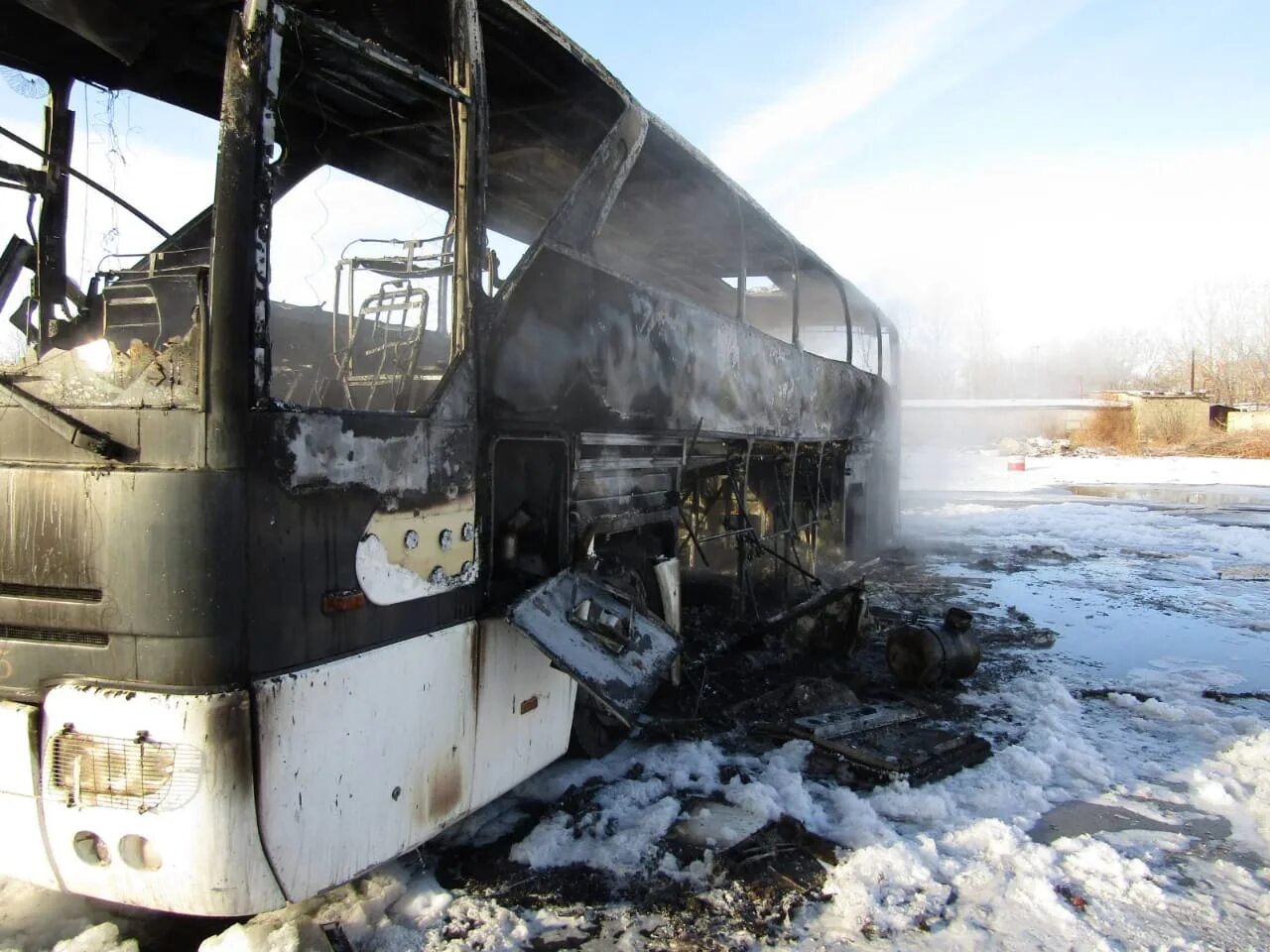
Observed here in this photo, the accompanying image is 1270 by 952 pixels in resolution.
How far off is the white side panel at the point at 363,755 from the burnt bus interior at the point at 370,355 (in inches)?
3.9

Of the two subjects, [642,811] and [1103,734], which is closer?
[642,811]

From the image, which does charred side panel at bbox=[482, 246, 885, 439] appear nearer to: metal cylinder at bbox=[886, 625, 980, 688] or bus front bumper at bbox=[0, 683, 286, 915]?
bus front bumper at bbox=[0, 683, 286, 915]

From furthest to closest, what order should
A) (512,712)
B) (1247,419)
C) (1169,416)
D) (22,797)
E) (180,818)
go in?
1. (1169,416)
2. (1247,419)
3. (512,712)
4. (22,797)
5. (180,818)

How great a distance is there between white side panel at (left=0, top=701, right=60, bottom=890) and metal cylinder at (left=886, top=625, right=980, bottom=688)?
4897mm

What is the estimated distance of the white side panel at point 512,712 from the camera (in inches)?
123

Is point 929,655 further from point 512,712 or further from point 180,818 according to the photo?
point 180,818

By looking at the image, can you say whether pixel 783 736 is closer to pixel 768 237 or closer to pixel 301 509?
pixel 301 509

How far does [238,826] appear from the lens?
7.30 ft

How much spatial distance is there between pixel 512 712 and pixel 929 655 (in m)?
3.41

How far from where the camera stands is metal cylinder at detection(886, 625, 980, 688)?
18.4 ft

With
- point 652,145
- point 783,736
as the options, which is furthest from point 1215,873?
point 652,145

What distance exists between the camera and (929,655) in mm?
5582

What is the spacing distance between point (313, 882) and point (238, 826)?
0.34m

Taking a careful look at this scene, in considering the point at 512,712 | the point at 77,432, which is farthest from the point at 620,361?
the point at 77,432
